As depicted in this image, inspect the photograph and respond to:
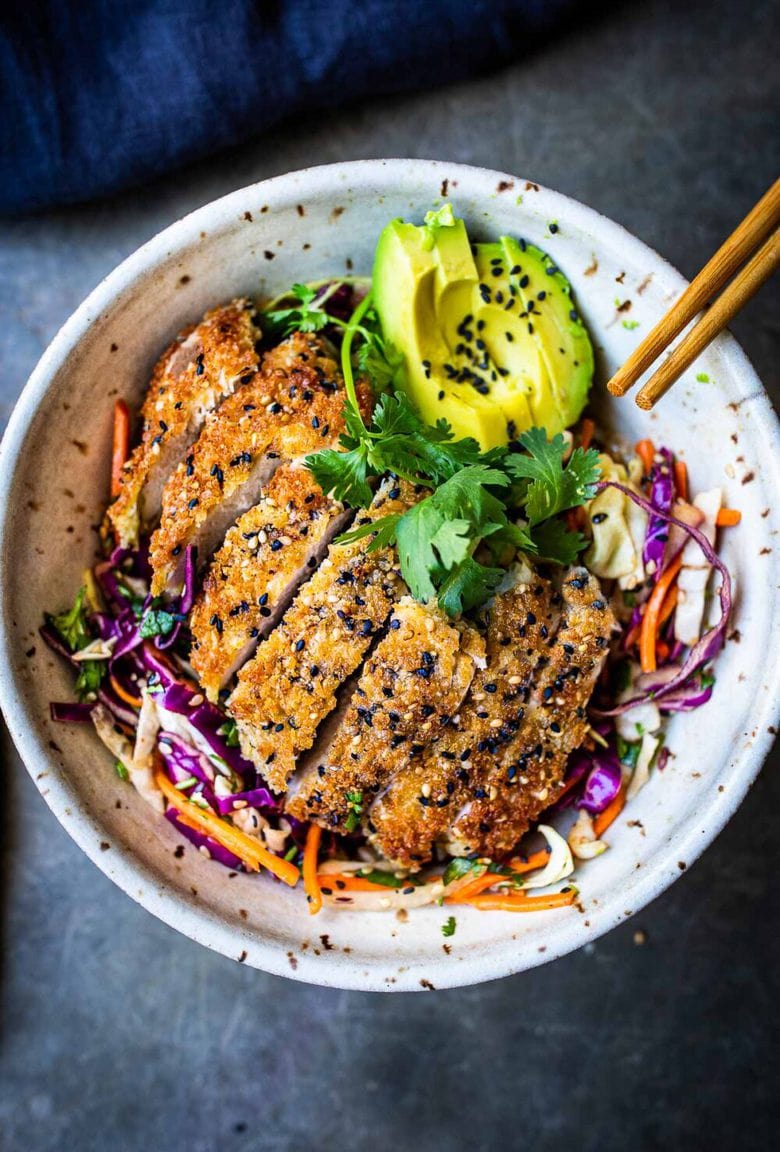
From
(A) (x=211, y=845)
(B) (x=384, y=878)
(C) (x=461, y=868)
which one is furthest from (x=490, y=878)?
(A) (x=211, y=845)

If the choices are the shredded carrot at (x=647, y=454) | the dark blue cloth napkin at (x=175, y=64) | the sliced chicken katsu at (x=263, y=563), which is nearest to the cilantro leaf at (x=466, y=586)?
the sliced chicken katsu at (x=263, y=563)

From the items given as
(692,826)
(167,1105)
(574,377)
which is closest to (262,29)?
(574,377)

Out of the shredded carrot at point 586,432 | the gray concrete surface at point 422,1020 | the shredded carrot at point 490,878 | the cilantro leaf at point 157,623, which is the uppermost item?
the shredded carrot at point 586,432

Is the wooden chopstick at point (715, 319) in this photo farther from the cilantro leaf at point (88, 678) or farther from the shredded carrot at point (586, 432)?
the cilantro leaf at point (88, 678)

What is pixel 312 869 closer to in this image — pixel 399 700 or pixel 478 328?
pixel 399 700

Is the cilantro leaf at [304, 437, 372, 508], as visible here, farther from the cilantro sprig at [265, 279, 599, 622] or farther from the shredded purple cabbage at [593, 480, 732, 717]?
the shredded purple cabbage at [593, 480, 732, 717]

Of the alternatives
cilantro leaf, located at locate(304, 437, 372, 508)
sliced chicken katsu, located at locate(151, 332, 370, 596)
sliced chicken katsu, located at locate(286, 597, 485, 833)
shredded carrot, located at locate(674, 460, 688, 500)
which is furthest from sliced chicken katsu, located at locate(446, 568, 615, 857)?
sliced chicken katsu, located at locate(151, 332, 370, 596)
